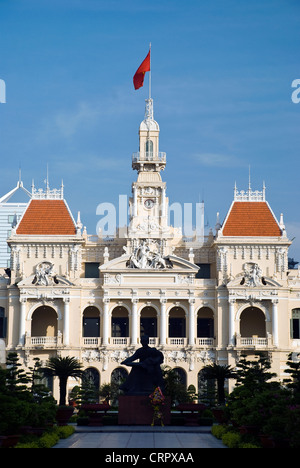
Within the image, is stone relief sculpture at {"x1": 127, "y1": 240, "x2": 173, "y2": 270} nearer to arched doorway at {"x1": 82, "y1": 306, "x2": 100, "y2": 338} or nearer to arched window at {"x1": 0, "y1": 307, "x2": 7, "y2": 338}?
arched doorway at {"x1": 82, "y1": 306, "x2": 100, "y2": 338}

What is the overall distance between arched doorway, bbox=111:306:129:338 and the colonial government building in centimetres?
10

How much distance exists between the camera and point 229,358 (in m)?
87.6

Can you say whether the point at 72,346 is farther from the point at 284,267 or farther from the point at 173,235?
the point at 284,267

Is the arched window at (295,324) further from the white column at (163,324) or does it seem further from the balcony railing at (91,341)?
the balcony railing at (91,341)

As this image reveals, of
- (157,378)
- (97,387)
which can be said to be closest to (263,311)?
(97,387)

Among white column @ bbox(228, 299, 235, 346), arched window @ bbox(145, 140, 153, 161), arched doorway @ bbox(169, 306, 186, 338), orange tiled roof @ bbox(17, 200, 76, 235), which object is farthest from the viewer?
arched window @ bbox(145, 140, 153, 161)

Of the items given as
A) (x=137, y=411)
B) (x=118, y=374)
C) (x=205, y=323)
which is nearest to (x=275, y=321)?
(x=205, y=323)

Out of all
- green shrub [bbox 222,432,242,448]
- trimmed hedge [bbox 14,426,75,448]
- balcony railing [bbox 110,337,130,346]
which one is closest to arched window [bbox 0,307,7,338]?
balcony railing [bbox 110,337,130,346]

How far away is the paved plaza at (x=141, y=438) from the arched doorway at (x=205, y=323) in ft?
113

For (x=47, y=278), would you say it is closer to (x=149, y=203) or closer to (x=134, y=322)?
(x=134, y=322)

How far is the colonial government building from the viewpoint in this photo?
88062 millimetres

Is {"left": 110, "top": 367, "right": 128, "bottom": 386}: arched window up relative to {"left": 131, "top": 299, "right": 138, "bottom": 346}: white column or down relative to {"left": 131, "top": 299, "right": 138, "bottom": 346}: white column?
down

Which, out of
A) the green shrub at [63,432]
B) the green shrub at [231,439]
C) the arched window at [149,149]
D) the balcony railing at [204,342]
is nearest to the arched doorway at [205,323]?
the balcony railing at [204,342]

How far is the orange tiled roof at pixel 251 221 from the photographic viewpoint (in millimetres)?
91688
